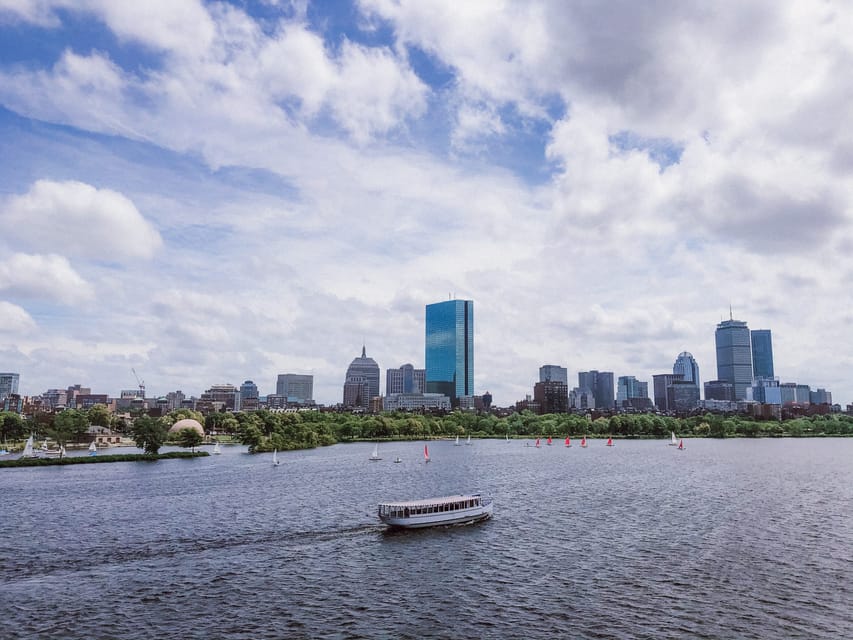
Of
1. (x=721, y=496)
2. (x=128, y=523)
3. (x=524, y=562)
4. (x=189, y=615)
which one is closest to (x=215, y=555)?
(x=189, y=615)

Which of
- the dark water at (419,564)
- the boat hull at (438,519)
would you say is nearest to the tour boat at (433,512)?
the boat hull at (438,519)

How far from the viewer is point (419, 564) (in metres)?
75.9

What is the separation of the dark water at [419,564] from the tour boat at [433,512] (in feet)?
10.6

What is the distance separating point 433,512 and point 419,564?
2190 cm

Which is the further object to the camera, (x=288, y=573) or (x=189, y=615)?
(x=288, y=573)

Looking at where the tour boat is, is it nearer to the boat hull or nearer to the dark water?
the boat hull

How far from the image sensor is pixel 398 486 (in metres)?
140

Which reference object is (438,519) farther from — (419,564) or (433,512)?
(419,564)

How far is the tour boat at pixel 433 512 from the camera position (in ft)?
306

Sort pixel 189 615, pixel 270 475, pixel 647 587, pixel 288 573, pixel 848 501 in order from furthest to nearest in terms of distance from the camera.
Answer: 1. pixel 270 475
2. pixel 848 501
3. pixel 288 573
4. pixel 647 587
5. pixel 189 615

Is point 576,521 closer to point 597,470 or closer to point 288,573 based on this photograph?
point 288,573

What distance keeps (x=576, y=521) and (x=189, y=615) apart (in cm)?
6210

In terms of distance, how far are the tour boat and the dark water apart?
10.6ft

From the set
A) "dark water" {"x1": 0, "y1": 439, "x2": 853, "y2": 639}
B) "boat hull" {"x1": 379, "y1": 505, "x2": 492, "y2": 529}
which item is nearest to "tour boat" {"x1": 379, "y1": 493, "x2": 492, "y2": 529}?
"boat hull" {"x1": 379, "y1": 505, "x2": 492, "y2": 529}
